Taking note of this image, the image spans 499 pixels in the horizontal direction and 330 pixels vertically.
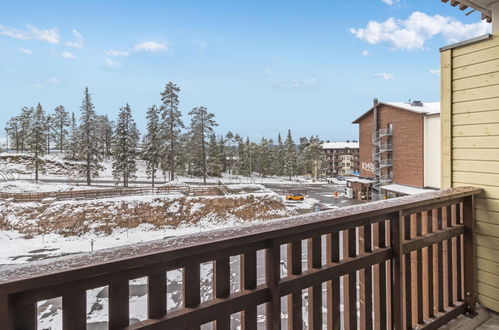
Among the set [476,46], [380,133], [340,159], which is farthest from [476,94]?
[340,159]

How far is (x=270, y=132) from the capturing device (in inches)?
1368

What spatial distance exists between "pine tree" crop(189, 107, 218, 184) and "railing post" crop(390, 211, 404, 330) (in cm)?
2185

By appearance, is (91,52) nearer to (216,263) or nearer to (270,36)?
(270,36)

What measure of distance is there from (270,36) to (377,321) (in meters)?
9.63

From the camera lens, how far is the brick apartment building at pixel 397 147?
12.4m

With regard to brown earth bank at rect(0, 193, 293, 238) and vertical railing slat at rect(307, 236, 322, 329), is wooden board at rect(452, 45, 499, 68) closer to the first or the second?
vertical railing slat at rect(307, 236, 322, 329)

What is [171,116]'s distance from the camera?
69.6 ft

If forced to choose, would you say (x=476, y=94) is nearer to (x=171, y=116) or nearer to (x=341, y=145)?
(x=171, y=116)

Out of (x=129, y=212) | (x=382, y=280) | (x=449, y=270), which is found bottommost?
(x=129, y=212)

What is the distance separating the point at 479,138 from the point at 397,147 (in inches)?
534

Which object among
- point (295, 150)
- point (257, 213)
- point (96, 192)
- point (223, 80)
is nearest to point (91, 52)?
point (96, 192)

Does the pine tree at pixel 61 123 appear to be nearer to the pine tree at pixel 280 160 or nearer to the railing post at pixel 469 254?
the pine tree at pixel 280 160

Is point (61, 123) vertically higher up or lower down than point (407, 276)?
higher up

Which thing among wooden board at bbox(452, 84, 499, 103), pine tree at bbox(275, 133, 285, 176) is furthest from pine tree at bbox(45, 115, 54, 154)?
wooden board at bbox(452, 84, 499, 103)
